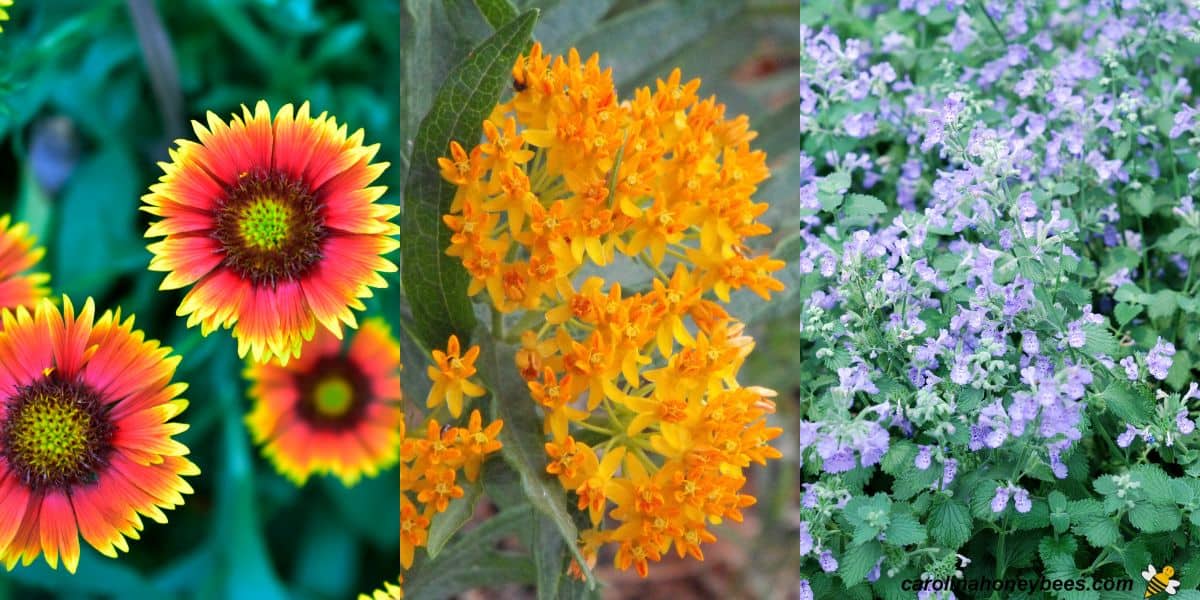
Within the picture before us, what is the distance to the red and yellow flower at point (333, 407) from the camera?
3.87 feet

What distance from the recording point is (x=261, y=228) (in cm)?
115

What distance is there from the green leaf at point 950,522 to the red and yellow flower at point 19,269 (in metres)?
1.04

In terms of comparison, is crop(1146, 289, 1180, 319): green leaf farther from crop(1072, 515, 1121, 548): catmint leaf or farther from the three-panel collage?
crop(1072, 515, 1121, 548): catmint leaf

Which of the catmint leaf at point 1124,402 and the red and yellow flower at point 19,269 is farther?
the catmint leaf at point 1124,402

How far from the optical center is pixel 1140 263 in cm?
162

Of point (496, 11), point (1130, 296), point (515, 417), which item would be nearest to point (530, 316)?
point (515, 417)

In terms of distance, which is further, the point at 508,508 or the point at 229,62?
the point at 508,508

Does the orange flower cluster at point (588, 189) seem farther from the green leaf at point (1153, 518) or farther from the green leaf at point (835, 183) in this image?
the green leaf at point (1153, 518)

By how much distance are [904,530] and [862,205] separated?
0.41 metres

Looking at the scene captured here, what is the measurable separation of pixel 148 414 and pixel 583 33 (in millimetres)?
688

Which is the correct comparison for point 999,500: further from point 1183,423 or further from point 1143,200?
point 1143,200

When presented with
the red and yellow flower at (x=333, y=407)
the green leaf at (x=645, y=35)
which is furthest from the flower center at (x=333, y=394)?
the green leaf at (x=645, y=35)

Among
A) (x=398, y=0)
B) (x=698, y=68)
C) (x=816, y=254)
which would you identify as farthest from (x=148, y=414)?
(x=698, y=68)

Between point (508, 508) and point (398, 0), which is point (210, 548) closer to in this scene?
point (508, 508)
